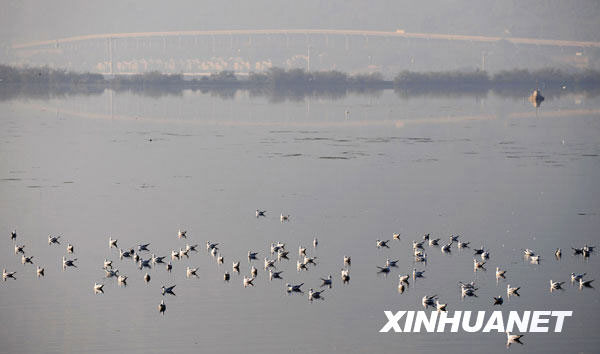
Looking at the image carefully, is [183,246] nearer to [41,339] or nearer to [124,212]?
[124,212]

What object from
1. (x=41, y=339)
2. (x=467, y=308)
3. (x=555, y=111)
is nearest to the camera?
(x=41, y=339)

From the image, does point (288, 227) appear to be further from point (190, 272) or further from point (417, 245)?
point (190, 272)

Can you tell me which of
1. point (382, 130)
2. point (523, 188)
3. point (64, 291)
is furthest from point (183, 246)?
point (382, 130)

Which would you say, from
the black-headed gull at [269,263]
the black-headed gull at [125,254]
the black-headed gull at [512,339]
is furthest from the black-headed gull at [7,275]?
the black-headed gull at [512,339]

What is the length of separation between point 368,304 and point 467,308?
7.44 feet

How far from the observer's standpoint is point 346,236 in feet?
97.8

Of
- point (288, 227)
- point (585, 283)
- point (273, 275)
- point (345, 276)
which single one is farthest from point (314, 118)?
point (585, 283)

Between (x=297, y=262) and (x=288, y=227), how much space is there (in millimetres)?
5011

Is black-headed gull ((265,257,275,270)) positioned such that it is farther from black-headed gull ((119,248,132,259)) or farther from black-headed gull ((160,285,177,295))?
black-headed gull ((119,248,132,259))

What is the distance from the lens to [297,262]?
1046 inches

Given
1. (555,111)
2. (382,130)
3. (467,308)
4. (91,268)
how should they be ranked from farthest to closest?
(555,111), (382,130), (91,268), (467,308)

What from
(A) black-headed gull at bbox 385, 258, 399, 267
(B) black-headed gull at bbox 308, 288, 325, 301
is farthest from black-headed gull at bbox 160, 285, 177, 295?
(A) black-headed gull at bbox 385, 258, 399, 267

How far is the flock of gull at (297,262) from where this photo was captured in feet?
77.4

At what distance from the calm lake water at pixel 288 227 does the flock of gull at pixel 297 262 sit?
220 mm
